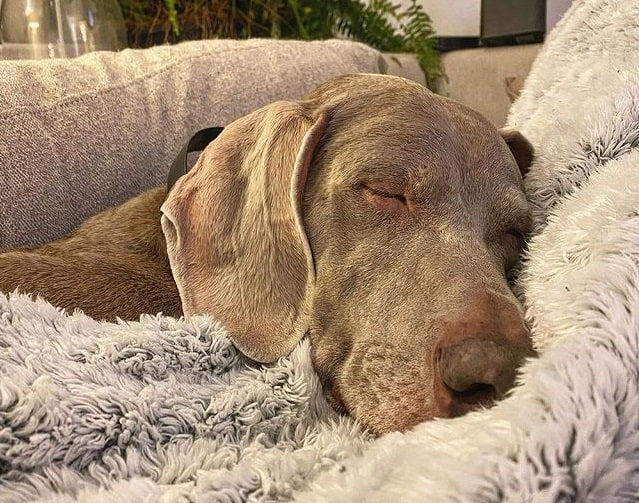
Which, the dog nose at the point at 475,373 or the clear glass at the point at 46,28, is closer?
the dog nose at the point at 475,373

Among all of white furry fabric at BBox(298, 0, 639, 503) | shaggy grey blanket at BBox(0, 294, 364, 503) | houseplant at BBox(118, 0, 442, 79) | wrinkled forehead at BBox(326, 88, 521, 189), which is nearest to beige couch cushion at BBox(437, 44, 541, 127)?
houseplant at BBox(118, 0, 442, 79)

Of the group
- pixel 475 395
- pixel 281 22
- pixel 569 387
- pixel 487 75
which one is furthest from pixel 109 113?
pixel 487 75

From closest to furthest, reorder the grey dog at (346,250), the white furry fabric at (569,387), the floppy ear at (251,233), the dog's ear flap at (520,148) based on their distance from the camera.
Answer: the white furry fabric at (569,387) < the grey dog at (346,250) < the floppy ear at (251,233) < the dog's ear flap at (520,148)

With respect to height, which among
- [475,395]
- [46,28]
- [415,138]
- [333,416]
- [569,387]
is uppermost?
[46,28]

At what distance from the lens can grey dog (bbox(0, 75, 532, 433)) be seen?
1180 millimetres

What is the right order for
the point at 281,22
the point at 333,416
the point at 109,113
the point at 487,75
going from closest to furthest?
the point at 333,416, the point at 109,113, the point at 487,75, the point at 281,22

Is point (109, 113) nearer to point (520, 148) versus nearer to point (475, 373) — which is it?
point (520, 148)

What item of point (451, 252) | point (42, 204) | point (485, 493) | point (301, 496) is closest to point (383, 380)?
point (451, 252)

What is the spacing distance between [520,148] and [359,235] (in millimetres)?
583

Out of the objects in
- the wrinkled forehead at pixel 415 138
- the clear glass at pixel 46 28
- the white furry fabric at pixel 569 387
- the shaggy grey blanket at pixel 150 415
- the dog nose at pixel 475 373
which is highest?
the clear glass at pixel 46 28

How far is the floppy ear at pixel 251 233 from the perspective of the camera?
1.38m

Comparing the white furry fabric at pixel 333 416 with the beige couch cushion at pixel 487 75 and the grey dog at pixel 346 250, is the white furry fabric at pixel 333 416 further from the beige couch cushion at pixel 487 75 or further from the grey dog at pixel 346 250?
the beige couch cushion at pixel 487 75

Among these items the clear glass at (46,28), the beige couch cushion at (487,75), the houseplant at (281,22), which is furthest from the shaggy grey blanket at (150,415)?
the houseplant at (281,22)

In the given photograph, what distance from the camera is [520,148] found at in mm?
1737
